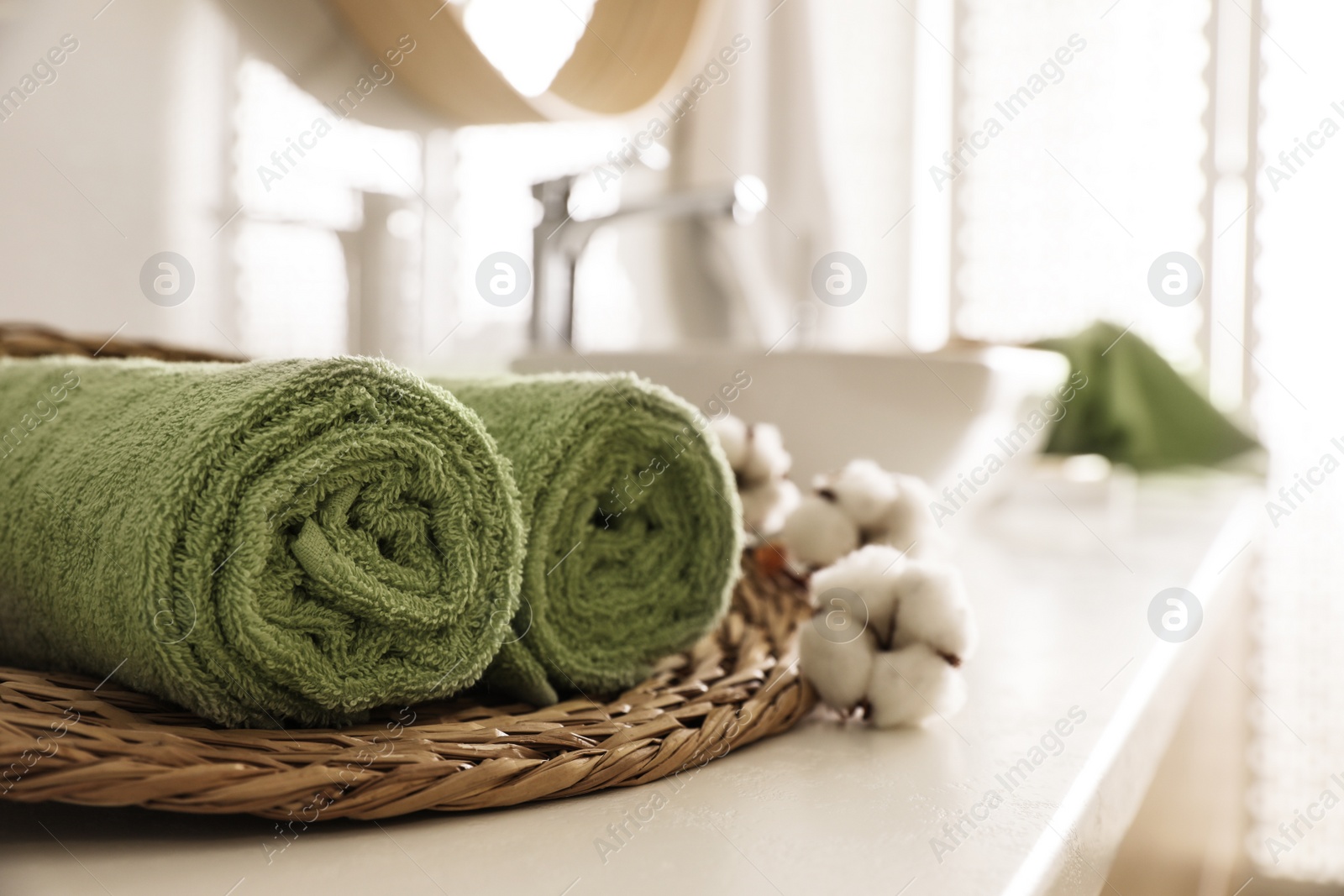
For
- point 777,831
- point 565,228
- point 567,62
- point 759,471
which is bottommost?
point 777,831

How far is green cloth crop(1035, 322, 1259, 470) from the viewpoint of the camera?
52.1 inches

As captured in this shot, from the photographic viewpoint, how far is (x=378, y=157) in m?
0.92

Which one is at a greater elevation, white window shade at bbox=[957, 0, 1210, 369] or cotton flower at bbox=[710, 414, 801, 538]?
white window shade at bbox=[957, 0, 1210, 369]

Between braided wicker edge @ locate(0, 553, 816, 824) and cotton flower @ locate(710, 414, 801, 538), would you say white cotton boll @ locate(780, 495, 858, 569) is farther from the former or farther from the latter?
braided wicker edge @ locate(0, 553, 816, 824)

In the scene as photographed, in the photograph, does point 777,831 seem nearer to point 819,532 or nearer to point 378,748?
point 378,748

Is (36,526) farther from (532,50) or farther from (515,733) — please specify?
(532,50)

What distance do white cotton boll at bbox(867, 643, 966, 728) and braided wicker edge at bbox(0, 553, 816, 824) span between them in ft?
0.11

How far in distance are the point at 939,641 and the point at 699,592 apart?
11 cm

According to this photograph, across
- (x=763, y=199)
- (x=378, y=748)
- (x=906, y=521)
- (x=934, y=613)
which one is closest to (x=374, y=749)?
(x=378, y=748)

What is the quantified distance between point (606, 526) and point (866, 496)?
0.65 ft

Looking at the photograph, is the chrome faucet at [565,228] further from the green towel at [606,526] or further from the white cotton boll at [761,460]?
the green towel at [606,526]

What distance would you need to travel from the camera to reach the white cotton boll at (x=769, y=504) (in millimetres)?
667

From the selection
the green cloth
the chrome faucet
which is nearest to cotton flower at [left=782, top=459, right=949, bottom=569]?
the chrome faucet

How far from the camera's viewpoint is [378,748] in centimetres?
35
